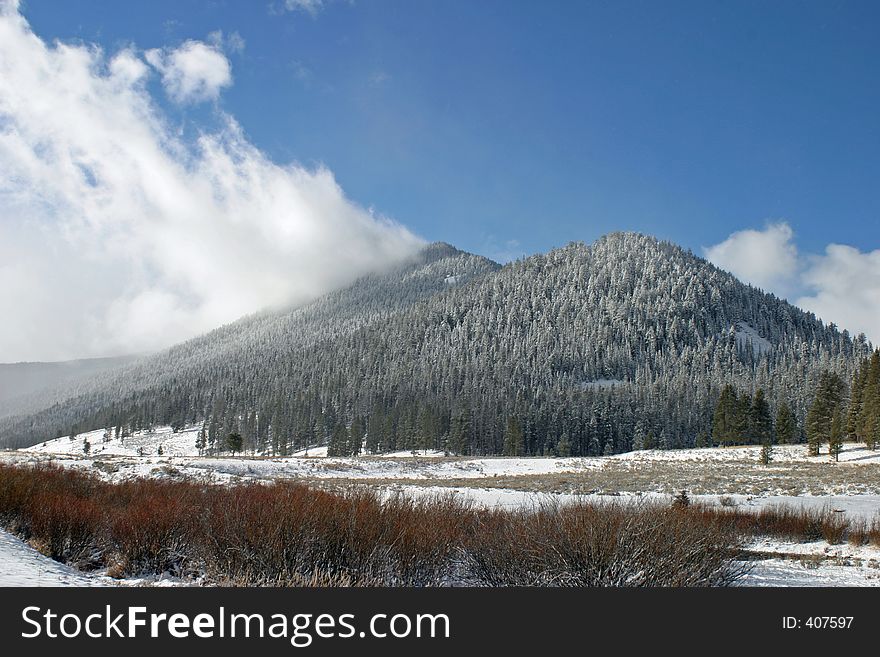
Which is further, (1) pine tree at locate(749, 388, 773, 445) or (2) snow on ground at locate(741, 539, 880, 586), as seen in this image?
(1) pine tree at locate(749, 388, 773, 445)

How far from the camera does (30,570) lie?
6.32 meters

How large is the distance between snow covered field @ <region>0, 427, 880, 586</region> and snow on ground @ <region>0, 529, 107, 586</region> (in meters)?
0.04

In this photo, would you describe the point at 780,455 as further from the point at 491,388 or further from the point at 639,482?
the point at 491,388

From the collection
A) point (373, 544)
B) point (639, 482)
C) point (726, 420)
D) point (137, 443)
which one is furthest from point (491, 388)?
point (373, 544)

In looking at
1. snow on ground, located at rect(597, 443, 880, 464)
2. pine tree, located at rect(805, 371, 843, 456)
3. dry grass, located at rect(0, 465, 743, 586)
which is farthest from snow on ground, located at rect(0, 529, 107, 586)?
pine tree, located at rect(805, 371, 843, 456)

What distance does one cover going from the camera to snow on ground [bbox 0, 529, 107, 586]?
575cm

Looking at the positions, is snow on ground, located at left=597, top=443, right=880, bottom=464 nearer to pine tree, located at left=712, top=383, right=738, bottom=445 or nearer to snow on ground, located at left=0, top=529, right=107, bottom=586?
pine tree, located at left=712, top=383, right=738, bottom=445

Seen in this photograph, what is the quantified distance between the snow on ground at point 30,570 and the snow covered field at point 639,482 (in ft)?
Answer: 0.12

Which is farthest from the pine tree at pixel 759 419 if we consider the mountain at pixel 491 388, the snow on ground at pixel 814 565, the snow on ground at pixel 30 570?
the snow on ground at pixel 30 570

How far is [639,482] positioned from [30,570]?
33.6m

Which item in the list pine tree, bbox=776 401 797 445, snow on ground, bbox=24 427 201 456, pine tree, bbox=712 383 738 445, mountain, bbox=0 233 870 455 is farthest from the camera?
snow on ground, bbox=24 427 201 456
